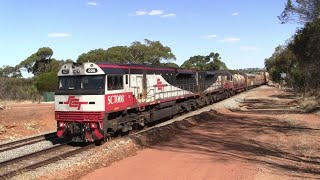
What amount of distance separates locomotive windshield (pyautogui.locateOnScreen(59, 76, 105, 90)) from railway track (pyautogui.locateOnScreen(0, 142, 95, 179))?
2477 mm

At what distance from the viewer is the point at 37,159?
592 inches

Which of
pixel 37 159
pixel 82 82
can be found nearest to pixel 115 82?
pixel 82 82

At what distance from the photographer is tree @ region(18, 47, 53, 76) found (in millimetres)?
93688

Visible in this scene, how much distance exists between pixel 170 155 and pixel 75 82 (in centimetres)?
626

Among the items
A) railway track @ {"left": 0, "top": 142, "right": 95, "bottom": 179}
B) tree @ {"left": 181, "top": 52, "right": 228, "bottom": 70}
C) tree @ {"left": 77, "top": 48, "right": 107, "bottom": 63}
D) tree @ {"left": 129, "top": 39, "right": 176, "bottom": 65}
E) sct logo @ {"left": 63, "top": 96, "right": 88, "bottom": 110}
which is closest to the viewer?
railway track @ {"left": 0, "top": 142, "right": 95, "bottom": 179}

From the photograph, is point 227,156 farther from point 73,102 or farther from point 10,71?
point 10,71

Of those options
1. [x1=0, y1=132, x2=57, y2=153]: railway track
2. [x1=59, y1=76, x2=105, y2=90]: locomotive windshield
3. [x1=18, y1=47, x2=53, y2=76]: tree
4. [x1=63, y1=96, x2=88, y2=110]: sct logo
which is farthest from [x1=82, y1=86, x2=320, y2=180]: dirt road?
[x1=18, y1=47, x2=53, y2=76]: tree

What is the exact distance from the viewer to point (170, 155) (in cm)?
1348

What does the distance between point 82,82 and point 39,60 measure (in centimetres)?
8126

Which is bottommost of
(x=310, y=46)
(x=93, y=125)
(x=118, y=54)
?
(x=93, y=125)

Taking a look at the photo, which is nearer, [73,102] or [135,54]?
[73,102]

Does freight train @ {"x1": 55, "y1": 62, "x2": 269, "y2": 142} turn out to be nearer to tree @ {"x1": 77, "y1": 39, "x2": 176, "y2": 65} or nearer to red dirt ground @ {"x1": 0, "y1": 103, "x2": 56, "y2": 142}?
red dirt ground @ {"x1": 0, "y1": 103, "x2": 56, "y2": 142}

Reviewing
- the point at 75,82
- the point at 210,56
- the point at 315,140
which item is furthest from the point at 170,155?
the point at 210,56

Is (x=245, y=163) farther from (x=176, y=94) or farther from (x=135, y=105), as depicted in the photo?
(x=176, y=94)
